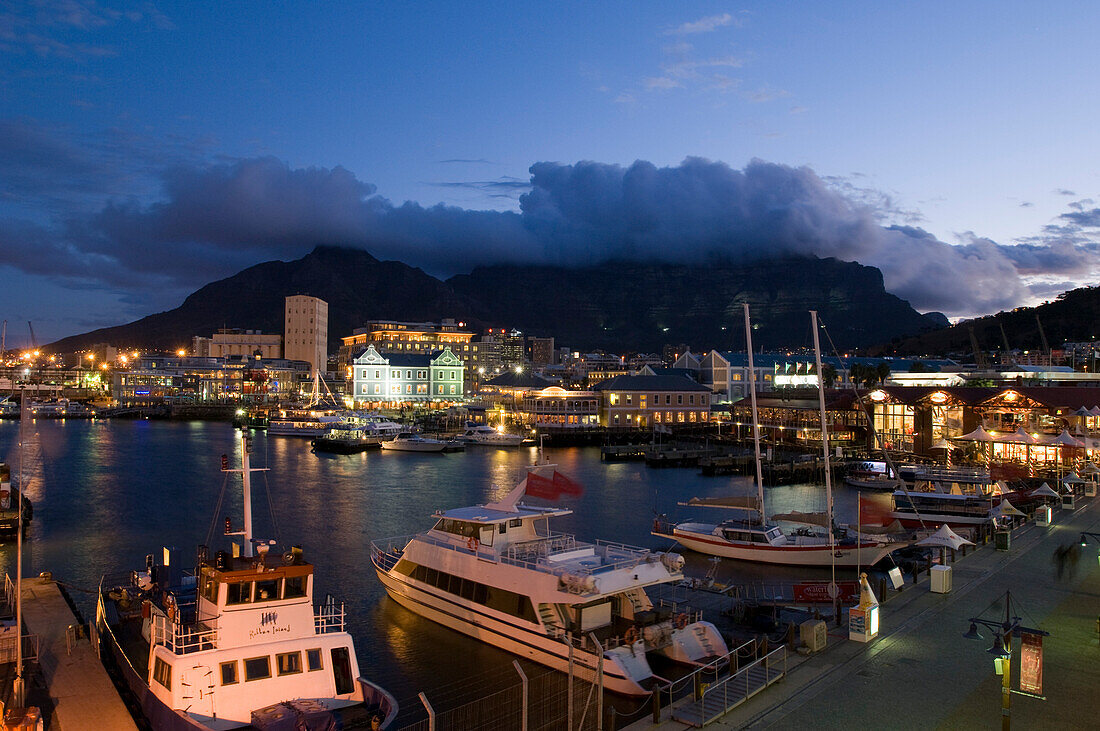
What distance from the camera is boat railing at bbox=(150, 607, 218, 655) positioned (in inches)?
498

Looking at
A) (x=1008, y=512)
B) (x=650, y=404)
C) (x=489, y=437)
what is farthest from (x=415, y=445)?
(x=1008, y=512)

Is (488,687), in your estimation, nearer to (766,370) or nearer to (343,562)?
(343,562)

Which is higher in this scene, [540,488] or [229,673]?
[540,488]

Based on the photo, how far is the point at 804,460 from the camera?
194 ft

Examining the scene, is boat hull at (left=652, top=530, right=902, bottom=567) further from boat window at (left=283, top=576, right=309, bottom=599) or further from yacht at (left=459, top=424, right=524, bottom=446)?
yacht at (left=459, top=424, right=524, bottom=446)

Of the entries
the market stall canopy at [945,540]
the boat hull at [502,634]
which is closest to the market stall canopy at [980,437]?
the market stall canopy at [945,540]

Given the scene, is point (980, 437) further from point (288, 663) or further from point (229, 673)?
point (229, 673)

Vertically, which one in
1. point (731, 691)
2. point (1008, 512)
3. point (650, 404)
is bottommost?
point (1008, 512)

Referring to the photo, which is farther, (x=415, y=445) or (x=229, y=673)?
(x=415, y=445)

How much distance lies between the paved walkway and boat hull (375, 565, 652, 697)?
776 centimetres

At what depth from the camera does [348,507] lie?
39.9 m

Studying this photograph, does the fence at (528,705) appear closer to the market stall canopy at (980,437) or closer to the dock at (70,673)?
the dock at (70,673)

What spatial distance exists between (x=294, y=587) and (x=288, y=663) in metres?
1.38

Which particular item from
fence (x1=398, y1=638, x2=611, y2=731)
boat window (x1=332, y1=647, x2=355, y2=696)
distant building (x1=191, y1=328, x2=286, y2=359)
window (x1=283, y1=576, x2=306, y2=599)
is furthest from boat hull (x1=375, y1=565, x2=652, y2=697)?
distant building (x1=191, y1=328, x2=286, y2=359)
